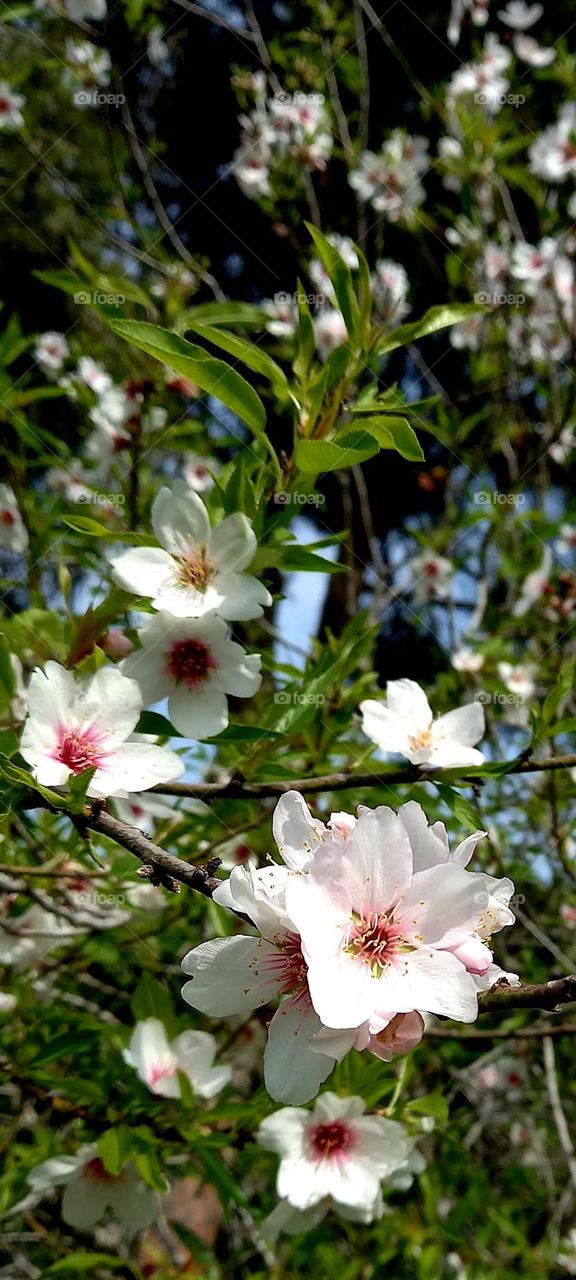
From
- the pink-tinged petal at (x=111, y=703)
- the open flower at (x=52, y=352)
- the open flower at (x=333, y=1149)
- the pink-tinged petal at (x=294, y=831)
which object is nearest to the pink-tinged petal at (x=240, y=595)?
the pink-tinged petal at (x=111, y=703)

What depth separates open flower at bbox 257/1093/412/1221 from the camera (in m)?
1.10

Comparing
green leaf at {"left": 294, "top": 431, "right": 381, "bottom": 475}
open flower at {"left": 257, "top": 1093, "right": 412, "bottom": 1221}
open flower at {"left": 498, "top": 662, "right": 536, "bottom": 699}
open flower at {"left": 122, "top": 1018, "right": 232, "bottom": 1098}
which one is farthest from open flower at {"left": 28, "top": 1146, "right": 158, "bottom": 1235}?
open flower at {"left": 498, "top": 662, "right": 536, "bottom": 699}

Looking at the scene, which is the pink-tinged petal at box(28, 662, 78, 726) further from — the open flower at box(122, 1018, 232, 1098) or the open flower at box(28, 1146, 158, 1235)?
the open flower at box(28, 1146, 158, 1235)

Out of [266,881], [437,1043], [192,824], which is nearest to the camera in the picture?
[266,881]

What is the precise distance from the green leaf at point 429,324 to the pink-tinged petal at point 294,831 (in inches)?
20.9

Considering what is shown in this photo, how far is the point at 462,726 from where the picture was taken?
1.09 m

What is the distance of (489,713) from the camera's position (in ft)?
7.11

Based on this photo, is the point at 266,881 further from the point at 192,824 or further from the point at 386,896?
the point at 192,824

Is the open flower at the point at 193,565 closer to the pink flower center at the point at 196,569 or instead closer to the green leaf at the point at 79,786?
the pink flower center at the point at 196,569

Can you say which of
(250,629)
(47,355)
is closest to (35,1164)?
(250,629)

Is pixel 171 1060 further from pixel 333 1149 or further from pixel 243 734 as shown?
pixel 243 734

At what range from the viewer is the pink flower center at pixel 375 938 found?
0.66 metres

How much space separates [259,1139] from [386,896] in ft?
2.21

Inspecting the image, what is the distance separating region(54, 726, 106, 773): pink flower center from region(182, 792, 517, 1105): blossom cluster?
24 centimetres
